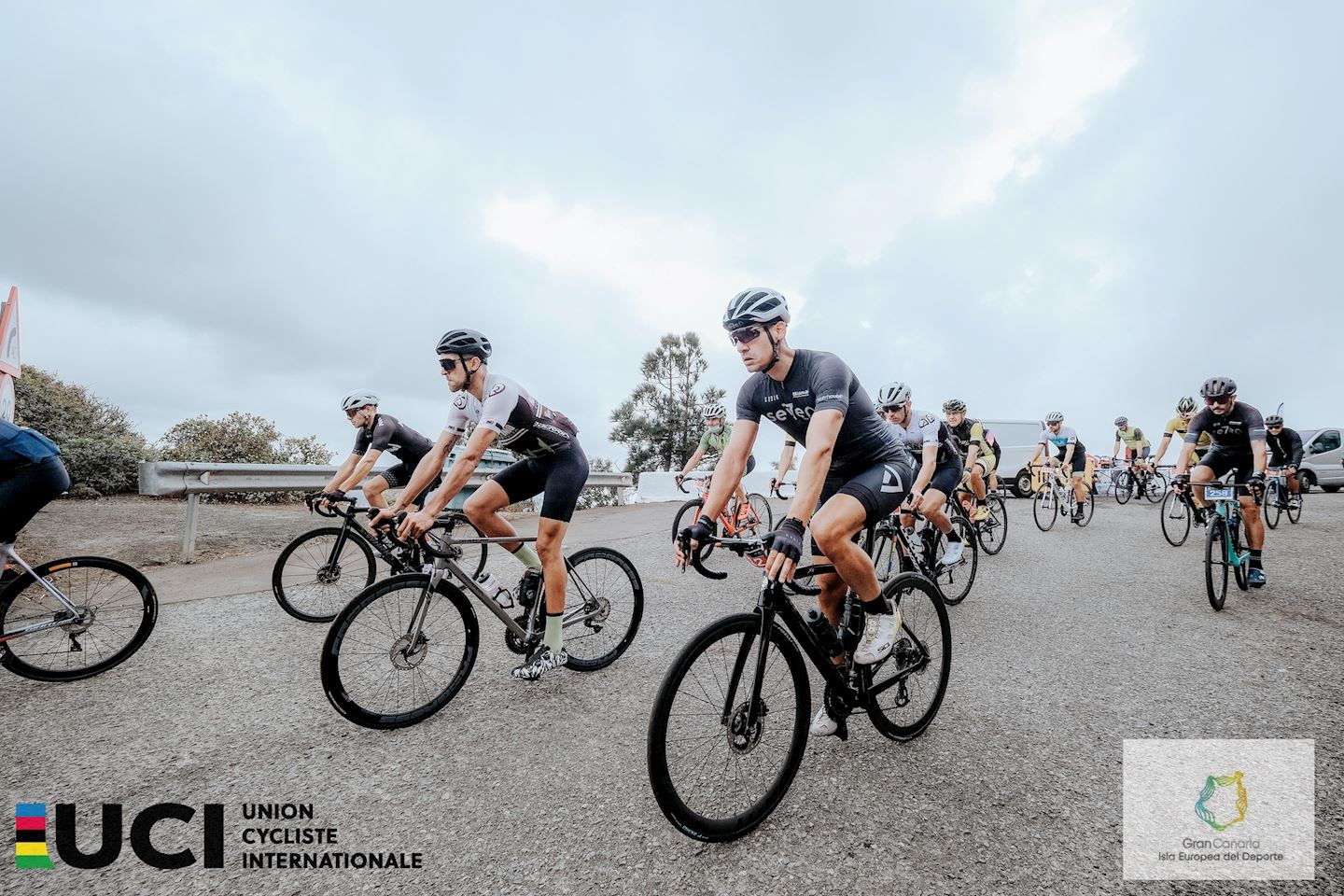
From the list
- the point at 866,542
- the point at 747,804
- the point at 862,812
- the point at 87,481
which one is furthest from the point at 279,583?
the point at 87,481

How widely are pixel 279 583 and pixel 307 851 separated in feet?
11.1

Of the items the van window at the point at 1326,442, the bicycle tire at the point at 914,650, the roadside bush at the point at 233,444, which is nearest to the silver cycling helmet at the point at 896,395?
the bicycle tire at the point at 914,650

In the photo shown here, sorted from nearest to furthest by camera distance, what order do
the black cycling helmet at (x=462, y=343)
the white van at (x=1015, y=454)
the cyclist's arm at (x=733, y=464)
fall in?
the cyclist's arm at (x=733, y=464)
the black cycling helmet at (x=462, y=343)
the white van at (x=1015, y=454)

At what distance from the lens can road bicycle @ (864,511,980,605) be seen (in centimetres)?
529

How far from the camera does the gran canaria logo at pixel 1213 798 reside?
2.33 metres

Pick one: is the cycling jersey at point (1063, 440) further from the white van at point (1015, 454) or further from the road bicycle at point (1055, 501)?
the white van at point (1015, 454)

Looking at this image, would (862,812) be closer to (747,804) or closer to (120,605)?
(747,804)

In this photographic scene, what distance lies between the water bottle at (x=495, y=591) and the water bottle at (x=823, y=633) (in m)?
2.10

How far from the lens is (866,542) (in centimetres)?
526

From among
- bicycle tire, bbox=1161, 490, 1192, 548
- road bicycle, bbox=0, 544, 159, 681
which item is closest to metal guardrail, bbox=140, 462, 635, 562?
road bicycle, bbox=0, 544, 159, 681

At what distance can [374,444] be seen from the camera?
18.7ft

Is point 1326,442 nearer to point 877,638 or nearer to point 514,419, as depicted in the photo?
point 877,638

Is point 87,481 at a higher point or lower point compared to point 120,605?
higher

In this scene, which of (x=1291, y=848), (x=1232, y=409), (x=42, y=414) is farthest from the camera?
(x=42, y=414)
